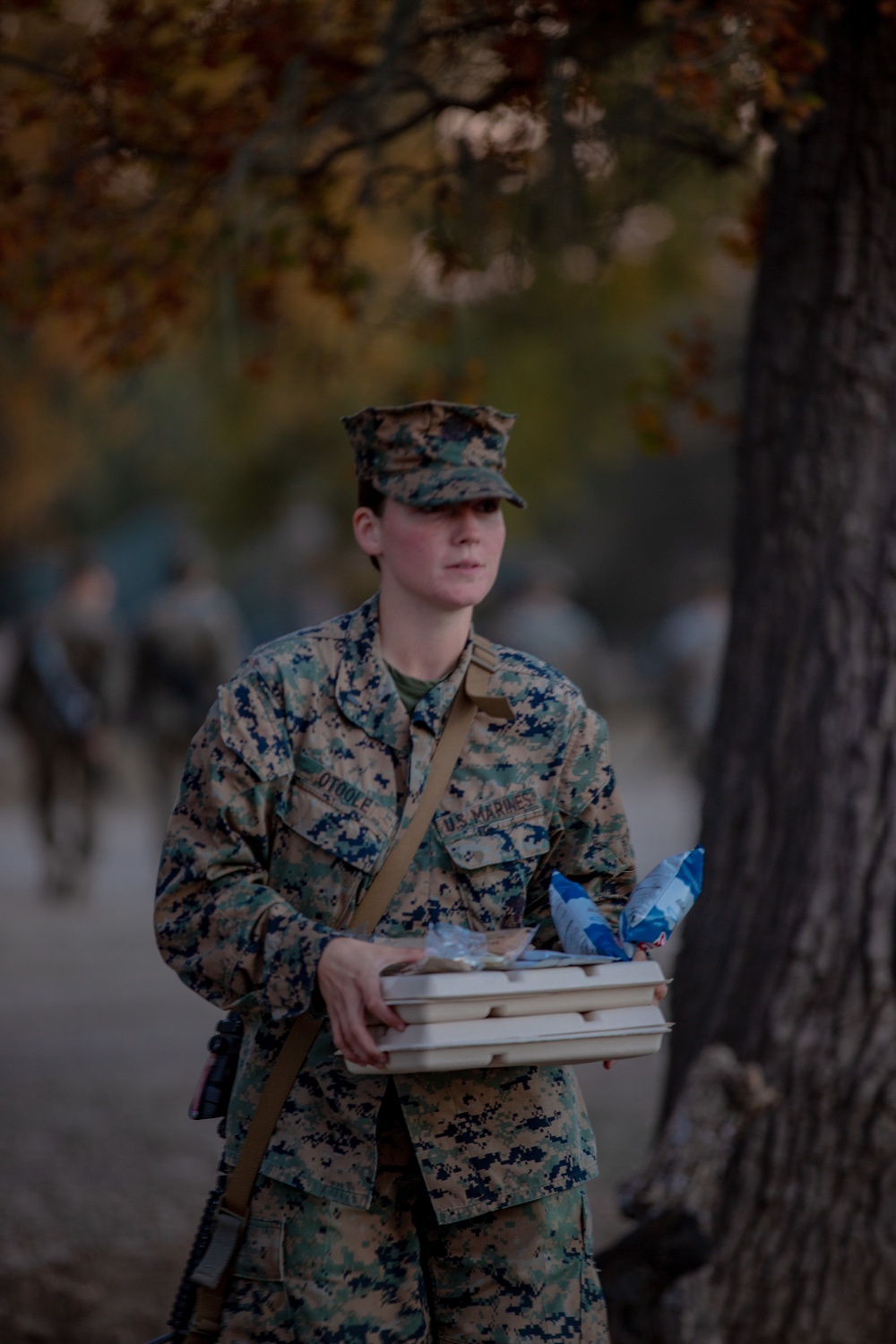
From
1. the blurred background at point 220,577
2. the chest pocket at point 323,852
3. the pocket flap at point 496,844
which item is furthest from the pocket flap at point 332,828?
the blurred background at point 220,577

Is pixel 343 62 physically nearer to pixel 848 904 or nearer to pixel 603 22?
pixel 603 22

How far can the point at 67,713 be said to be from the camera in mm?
11258

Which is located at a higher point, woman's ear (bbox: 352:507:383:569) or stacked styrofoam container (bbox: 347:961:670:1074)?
woman's ear (bbox: 352:507:383:569)

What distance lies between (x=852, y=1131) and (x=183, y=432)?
20.2 meters

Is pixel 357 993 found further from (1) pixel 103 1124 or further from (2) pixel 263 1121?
(1) pixel 103 1124

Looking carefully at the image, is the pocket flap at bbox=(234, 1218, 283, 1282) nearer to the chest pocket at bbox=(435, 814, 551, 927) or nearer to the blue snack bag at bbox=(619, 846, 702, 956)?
Answer: the chest pocket at bbox=(435, 814, 551, 927)

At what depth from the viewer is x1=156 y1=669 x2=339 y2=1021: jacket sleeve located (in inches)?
97.8

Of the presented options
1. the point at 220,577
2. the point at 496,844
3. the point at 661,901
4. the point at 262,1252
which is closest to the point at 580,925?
the point at 661,901

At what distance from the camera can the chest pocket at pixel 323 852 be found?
265 centimetres

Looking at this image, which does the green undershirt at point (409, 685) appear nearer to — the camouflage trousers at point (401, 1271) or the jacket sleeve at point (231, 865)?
the jacket sleeve at point (231, 865)

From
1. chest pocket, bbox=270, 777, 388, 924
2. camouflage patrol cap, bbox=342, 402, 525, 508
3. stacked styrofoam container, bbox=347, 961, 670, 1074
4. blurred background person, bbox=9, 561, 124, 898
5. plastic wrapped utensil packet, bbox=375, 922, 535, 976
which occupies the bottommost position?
stacked styrofoam container, bbox=347, 961, 670, 1074

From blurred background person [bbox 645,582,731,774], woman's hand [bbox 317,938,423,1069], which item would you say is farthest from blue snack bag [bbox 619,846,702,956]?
blurred background person [bbox 645,582,731,774]

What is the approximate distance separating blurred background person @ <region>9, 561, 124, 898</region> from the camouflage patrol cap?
29.0 ft

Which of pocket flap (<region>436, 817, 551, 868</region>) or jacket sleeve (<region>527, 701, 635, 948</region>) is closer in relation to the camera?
pocket flap (<region>436, 817, 551, 868</region>)
